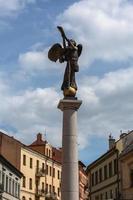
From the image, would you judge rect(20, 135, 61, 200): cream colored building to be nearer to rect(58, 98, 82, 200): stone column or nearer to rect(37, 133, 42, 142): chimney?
rect(37, 133, 42, 142): chimney

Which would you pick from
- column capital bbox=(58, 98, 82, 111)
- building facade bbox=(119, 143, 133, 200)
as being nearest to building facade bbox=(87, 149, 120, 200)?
building facade bbox=(119, 143, 133, 200)

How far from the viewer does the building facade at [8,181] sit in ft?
195

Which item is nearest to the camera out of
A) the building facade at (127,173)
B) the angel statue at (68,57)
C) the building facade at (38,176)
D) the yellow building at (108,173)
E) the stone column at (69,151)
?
the stone column at (69,151)

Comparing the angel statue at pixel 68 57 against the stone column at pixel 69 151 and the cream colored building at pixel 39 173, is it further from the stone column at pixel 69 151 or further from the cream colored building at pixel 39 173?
the cream colored building at pixel 39 173

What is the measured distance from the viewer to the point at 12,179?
66.2m

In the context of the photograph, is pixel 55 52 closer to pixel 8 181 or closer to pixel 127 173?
pixel 127 173

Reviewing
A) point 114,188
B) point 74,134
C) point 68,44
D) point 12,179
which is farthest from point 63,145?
point 12,179

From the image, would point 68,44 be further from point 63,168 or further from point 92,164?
point 92,164

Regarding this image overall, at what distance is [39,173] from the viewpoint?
8269 centimetres

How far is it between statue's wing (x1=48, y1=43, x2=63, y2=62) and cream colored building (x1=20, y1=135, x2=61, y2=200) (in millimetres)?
52434

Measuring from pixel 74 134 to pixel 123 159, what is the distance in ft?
106

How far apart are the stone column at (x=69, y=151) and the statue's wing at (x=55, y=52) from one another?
8.19 feet

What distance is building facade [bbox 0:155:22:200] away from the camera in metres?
59.6

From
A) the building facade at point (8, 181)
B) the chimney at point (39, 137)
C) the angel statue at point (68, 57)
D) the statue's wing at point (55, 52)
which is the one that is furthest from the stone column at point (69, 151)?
the chimney at point (39, 137)
